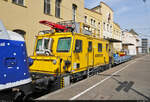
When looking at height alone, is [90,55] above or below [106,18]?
below

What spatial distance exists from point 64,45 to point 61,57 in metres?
0.65

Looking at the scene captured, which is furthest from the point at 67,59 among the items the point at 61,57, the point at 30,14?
the point at 30,14

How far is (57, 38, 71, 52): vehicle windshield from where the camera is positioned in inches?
243

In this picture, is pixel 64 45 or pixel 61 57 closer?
pixel 61 57

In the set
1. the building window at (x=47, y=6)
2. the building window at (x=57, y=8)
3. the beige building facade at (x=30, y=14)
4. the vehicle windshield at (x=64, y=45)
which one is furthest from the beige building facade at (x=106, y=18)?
the vehicle windshield at (x=64, y=45)

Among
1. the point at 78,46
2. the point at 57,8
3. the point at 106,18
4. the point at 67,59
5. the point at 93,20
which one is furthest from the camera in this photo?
the point at 106,18

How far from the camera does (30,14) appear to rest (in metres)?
12.0

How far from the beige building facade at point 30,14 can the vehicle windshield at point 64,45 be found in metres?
6.15

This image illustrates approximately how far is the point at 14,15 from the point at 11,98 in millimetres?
9104

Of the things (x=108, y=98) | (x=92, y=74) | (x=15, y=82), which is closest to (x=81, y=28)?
(x=92, y=74)

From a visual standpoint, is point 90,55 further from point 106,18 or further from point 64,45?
point 106,18

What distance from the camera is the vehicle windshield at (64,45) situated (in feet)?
20.3

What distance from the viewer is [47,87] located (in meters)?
5.17

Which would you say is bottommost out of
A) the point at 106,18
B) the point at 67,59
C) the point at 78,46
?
the point at 67,59
